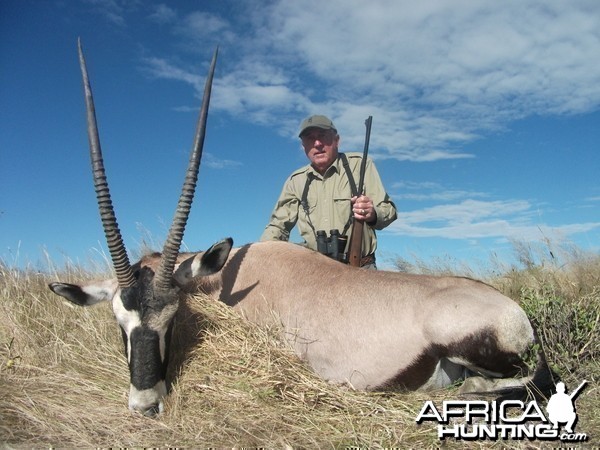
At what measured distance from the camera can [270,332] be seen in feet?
13.8

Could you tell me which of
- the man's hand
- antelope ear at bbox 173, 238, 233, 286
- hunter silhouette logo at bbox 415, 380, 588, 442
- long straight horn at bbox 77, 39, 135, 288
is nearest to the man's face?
the man's hand

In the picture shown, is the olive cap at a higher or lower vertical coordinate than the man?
higher

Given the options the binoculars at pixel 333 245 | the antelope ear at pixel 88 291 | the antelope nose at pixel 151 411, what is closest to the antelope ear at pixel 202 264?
the antelope ear at pixel 88 291

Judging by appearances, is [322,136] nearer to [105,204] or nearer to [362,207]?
[362,207]

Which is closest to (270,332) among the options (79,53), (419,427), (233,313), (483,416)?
(233,313)

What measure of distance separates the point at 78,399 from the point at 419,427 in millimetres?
2416

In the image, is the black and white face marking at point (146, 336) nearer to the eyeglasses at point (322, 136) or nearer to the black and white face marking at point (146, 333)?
the black and white face marking at point (146, 333)

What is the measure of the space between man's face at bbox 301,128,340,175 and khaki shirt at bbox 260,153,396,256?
94 mm

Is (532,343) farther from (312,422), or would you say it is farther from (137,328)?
(137,328)

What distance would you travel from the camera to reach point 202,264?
4184 mm

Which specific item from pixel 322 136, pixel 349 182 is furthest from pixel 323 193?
pixel 322 136

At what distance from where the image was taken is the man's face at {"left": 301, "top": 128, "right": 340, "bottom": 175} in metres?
6.84

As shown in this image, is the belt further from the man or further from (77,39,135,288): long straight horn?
(77,39,135,288): long straight horn

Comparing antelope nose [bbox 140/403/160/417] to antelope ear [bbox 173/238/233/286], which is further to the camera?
antelope ear [bbox 173/238/233/286]
